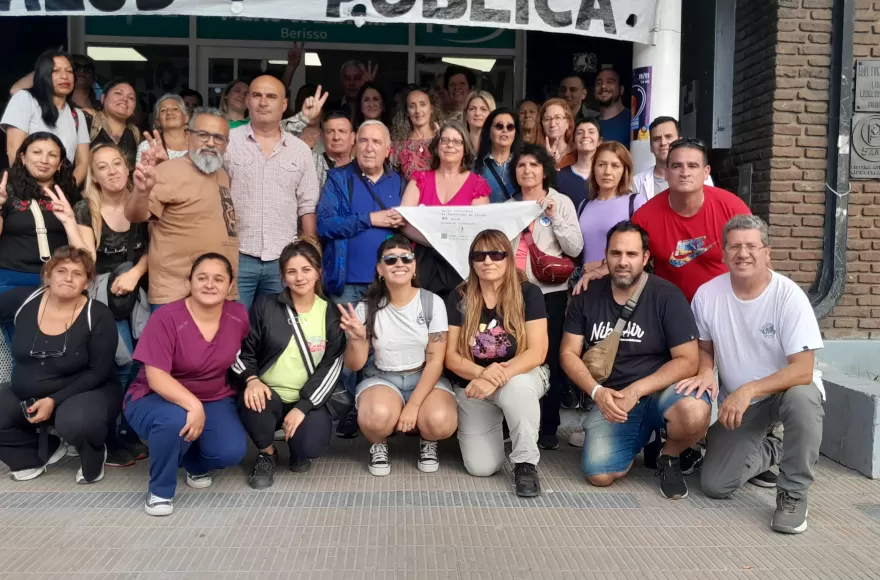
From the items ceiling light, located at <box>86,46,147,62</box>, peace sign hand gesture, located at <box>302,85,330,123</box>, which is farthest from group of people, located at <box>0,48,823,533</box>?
ceiling light, located at <box>86,46,147,62</box>

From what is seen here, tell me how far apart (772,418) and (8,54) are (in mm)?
8686

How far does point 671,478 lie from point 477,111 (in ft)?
9.45

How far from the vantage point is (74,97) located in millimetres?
6402

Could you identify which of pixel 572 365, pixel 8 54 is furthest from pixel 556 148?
pixel 8 54

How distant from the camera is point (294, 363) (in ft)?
14.8

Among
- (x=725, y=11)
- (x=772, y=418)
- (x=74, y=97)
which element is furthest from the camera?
(x=725, y=11)

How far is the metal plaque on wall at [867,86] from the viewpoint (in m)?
6.43

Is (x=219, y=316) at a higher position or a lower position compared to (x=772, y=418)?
higher

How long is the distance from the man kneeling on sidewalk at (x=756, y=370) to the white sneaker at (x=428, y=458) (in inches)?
57.9

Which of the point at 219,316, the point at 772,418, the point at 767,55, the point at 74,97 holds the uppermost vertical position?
the point at 767,55

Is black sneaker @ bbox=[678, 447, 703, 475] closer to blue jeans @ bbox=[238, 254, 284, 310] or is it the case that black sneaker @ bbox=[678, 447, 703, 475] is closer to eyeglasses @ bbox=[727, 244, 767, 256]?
eyeglasses @ bbox=[727, 244, 767, 256]

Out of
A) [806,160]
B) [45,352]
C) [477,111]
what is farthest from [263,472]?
[806,160]

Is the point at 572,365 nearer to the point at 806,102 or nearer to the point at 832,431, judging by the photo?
the point at 832,431

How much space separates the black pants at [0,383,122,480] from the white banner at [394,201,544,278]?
2060 millimetres
